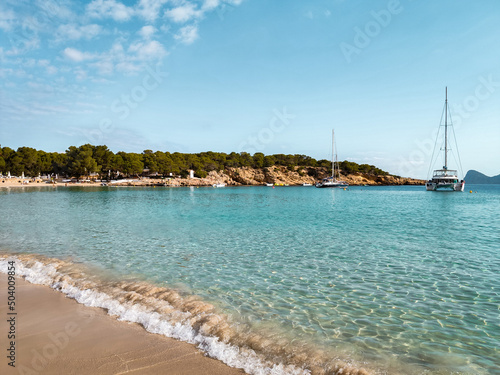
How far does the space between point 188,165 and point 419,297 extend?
156 meters

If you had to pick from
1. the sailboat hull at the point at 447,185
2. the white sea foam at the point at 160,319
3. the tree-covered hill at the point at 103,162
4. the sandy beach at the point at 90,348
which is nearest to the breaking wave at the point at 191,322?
the white sea foam at the point at 160,319

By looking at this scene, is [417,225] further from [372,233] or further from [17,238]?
[17,238]

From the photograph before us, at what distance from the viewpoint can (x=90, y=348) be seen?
18.4 ft

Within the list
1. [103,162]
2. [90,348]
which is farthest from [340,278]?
[103,162]

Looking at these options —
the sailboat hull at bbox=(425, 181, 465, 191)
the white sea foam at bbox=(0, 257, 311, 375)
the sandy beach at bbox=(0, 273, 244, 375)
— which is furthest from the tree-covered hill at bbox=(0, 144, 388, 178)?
the sandy beach at bbox=(0, 273, 244, 375)

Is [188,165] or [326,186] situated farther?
[188,165]

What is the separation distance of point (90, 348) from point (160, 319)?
1630 millimetres

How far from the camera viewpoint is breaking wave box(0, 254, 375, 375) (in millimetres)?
5254

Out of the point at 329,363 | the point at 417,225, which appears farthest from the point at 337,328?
the point at 417,225

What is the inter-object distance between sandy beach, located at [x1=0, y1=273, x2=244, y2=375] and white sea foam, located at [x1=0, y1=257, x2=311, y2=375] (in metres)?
0.19

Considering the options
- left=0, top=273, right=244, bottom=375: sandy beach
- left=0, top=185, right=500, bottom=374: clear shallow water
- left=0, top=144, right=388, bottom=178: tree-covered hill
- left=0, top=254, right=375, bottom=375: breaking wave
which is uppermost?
left=0, top=144, right=388, bottom=178: tree-covered hill

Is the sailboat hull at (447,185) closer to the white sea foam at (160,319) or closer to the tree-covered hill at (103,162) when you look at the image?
the white sea foam at (160,319)

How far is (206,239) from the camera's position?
57.6 feet

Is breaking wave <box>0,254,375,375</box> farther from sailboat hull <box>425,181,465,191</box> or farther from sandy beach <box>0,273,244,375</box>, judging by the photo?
sailboat hull <box>425,181,465,191</box>
